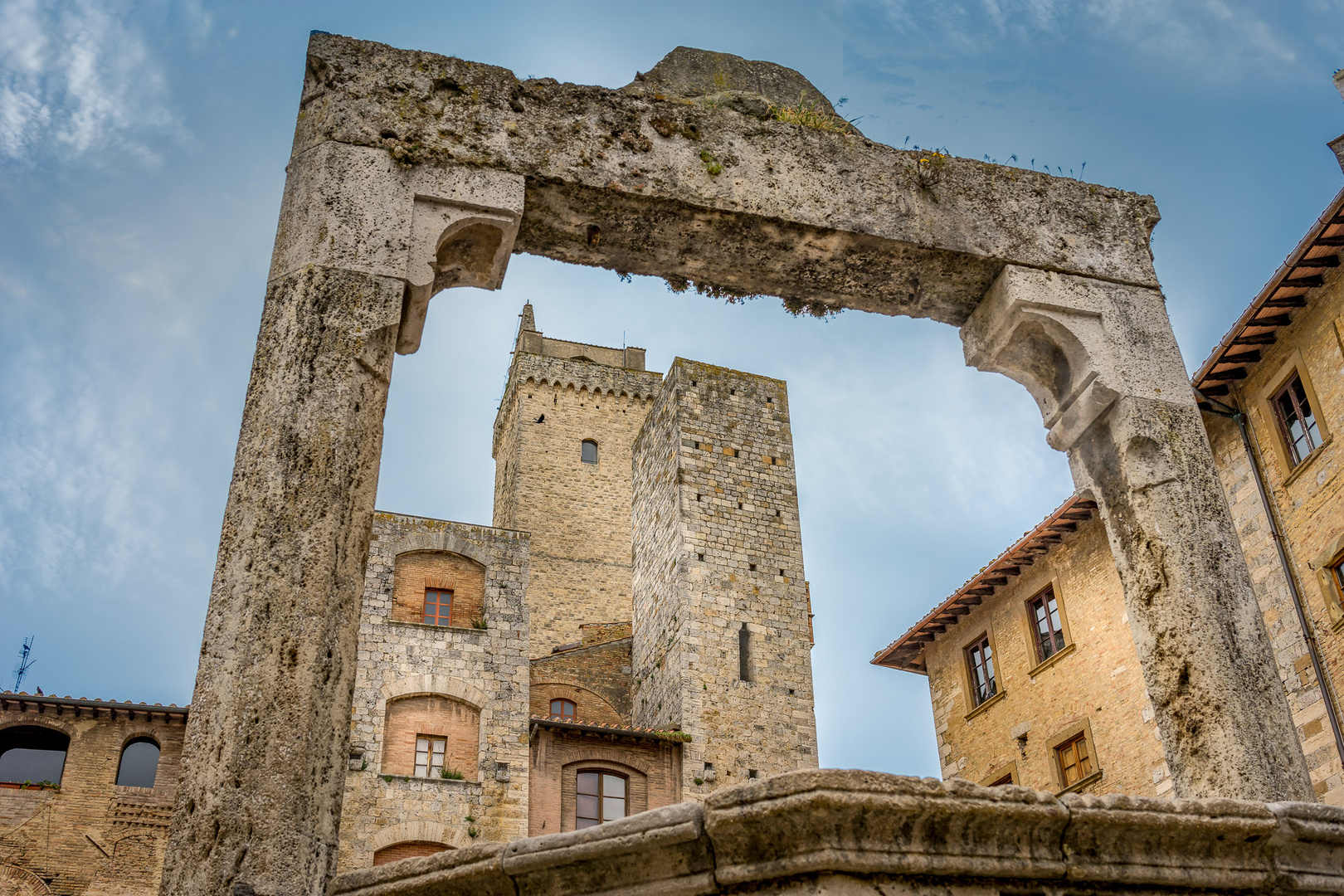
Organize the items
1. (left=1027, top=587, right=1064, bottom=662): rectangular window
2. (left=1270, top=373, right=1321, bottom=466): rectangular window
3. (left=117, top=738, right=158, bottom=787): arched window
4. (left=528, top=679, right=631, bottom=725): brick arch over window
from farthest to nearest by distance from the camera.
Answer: (left=528, top=679, right=631, bottom=725): brick arch over window, (left=117, top=738, right=158, bottom=787): arched window, (left=1027, top=587, right=1064, bottom=662): rectangular window, (left=1270, top=373, right=1321, bottom=466): rectangular window

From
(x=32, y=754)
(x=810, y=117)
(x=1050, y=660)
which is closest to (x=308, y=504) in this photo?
(x=810, y=117)

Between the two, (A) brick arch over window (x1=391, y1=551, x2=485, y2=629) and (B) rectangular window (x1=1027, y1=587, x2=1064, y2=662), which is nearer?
(B) rectangular window (x1=1027, y1=587, x2=1064, y2=662)

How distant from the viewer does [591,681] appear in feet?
91.4

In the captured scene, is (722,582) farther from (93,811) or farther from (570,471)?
(570,471)

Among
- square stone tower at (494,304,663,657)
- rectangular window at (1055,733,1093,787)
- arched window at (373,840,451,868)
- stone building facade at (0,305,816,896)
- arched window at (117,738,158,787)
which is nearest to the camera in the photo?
rectangular window at (1055,733,1093,787)

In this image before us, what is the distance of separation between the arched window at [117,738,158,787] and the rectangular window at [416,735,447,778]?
4.69 metres

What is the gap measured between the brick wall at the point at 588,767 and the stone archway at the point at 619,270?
17.6m

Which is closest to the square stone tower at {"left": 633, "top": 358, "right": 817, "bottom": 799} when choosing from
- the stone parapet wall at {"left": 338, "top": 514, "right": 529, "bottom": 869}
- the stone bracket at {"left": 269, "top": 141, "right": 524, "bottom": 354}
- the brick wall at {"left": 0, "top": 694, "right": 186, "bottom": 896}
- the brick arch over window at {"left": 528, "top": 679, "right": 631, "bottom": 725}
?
the brick arch over window at {"left": 528, "top": 679, "right": 631, "bottom": 725}

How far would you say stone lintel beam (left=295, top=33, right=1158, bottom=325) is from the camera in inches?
235

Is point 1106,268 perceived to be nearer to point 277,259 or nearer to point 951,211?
point 951,211

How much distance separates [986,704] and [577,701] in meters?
11.0

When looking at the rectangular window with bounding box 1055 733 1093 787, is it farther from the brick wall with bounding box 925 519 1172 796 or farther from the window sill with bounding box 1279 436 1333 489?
the window sill with bounding box 1279 436 1333 489

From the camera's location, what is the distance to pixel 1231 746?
504cm

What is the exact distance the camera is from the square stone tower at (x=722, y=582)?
2342cm
